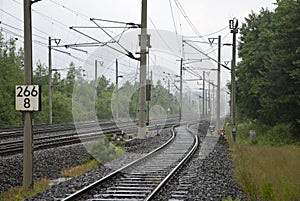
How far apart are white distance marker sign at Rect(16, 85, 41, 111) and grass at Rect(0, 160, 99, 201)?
2.17 meters

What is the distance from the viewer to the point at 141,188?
11.7 metres

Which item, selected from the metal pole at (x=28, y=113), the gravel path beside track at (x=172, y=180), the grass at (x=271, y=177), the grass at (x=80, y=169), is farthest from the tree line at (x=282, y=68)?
the metal pole at (x=28, y=113)

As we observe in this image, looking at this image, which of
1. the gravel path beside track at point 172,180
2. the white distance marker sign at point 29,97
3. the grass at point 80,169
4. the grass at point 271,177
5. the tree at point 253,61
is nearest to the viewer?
the grass at point 271,177

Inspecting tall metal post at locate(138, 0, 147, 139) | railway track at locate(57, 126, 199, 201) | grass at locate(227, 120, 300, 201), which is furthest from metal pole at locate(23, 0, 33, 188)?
tall metal post at locate(138, 0, 147, 139)

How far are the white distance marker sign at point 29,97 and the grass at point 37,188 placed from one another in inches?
85.2

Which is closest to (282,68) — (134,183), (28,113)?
(134,183)

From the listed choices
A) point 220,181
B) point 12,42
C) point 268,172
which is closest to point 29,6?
point 220,181

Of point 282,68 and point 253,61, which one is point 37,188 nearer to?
point 282,68

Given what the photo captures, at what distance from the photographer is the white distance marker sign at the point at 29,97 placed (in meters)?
12.3

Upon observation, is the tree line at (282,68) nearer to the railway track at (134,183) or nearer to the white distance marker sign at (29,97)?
the railway track at (134,183)

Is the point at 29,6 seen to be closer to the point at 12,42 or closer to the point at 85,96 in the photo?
the point at 12,42

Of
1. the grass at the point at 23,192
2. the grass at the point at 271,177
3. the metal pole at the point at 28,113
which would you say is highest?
the metal pole at the point at 28,113

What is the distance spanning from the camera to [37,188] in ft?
39.5

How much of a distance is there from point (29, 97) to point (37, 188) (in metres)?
2.50
